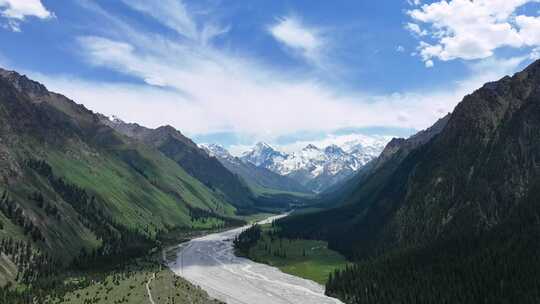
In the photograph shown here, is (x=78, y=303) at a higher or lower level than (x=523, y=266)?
lower

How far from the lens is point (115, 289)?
647 ft

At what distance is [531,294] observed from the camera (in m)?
172

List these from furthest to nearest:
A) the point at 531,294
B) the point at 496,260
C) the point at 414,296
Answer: the point at 496,260
the point at 414,296
the point at 531,294

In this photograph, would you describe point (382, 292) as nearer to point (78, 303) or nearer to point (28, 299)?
point (78, 303)

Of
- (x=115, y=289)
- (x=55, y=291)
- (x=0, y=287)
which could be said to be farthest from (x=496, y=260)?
(x=0, y=287)

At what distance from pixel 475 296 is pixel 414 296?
19234 mm

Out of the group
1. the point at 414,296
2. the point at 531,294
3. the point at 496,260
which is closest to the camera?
the point at 531,294

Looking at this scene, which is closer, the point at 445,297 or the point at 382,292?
the point at 445,297

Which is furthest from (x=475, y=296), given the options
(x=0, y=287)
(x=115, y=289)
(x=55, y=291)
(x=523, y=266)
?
(x=0, y=287)

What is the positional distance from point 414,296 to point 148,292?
90148mm

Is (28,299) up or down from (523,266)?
down

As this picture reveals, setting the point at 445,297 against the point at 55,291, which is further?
the point at 55,291

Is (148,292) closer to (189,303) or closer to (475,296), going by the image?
(189,303)

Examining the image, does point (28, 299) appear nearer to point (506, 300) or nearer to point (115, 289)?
point (115, 289)
